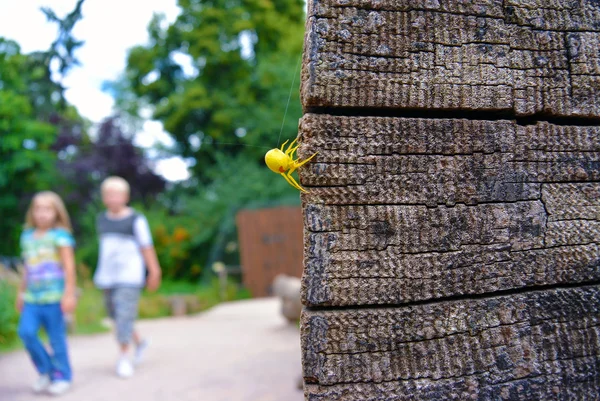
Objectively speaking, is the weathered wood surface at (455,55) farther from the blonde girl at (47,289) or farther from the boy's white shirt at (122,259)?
the boy's white shirt at (122,259)

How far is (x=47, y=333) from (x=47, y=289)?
0.38 m

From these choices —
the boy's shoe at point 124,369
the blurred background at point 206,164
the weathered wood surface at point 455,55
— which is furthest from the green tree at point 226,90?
the weathered wood surface at point 455,55

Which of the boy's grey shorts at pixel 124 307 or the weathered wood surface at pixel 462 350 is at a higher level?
the weathered wood surface at pixel 462 350

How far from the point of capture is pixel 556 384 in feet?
4.51

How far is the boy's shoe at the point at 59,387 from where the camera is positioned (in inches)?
188

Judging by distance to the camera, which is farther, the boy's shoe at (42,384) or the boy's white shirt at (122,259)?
the boy's white shirt at (122,259)

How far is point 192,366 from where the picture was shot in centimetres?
588

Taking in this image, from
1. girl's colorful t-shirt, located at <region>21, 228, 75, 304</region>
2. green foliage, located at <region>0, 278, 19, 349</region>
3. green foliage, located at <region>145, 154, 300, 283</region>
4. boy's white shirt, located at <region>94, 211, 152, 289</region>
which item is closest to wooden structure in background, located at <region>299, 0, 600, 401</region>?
girl's colorful t-shirt, located at <region>21, 228, 75, 304</region>

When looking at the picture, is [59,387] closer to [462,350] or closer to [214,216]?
[462,350]

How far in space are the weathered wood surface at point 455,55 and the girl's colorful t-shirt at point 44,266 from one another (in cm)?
408

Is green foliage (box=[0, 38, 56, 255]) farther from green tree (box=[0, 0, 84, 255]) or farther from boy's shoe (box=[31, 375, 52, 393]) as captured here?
boy's shoe (box=[31, 375, 52, 393])

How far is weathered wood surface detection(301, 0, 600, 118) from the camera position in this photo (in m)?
1.30

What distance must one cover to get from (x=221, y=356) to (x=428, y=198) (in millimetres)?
5524

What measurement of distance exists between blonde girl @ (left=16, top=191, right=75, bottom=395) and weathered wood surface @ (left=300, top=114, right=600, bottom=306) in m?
3.91
